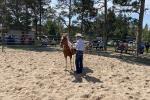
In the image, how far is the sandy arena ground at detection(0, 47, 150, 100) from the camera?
1095 centimetres

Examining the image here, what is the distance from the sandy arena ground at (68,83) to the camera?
11.0 metres

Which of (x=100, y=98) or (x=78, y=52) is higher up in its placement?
(x=78, y=52)

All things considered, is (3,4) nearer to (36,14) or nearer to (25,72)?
(36,14)

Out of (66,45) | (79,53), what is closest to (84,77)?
(79,53)

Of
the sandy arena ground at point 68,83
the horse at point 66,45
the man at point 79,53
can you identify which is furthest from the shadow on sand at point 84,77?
the horse at point 66,45

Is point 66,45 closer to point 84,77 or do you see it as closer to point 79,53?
point 79,53

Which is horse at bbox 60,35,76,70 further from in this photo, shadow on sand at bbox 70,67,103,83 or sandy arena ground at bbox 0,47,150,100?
shadow on sand at bbox 70,67,103,83

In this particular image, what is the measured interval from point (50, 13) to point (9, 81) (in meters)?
46.1

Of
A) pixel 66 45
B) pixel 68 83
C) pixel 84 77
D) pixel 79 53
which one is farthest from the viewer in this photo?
pixel 66 45

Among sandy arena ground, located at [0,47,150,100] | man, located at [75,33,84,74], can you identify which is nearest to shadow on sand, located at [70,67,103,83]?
sandy arena ground, located at [0,47,150,100]

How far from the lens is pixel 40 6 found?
46969 mm

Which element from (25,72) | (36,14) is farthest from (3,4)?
(25,72)

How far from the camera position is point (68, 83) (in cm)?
1249

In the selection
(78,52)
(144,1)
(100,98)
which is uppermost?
(144,1)
